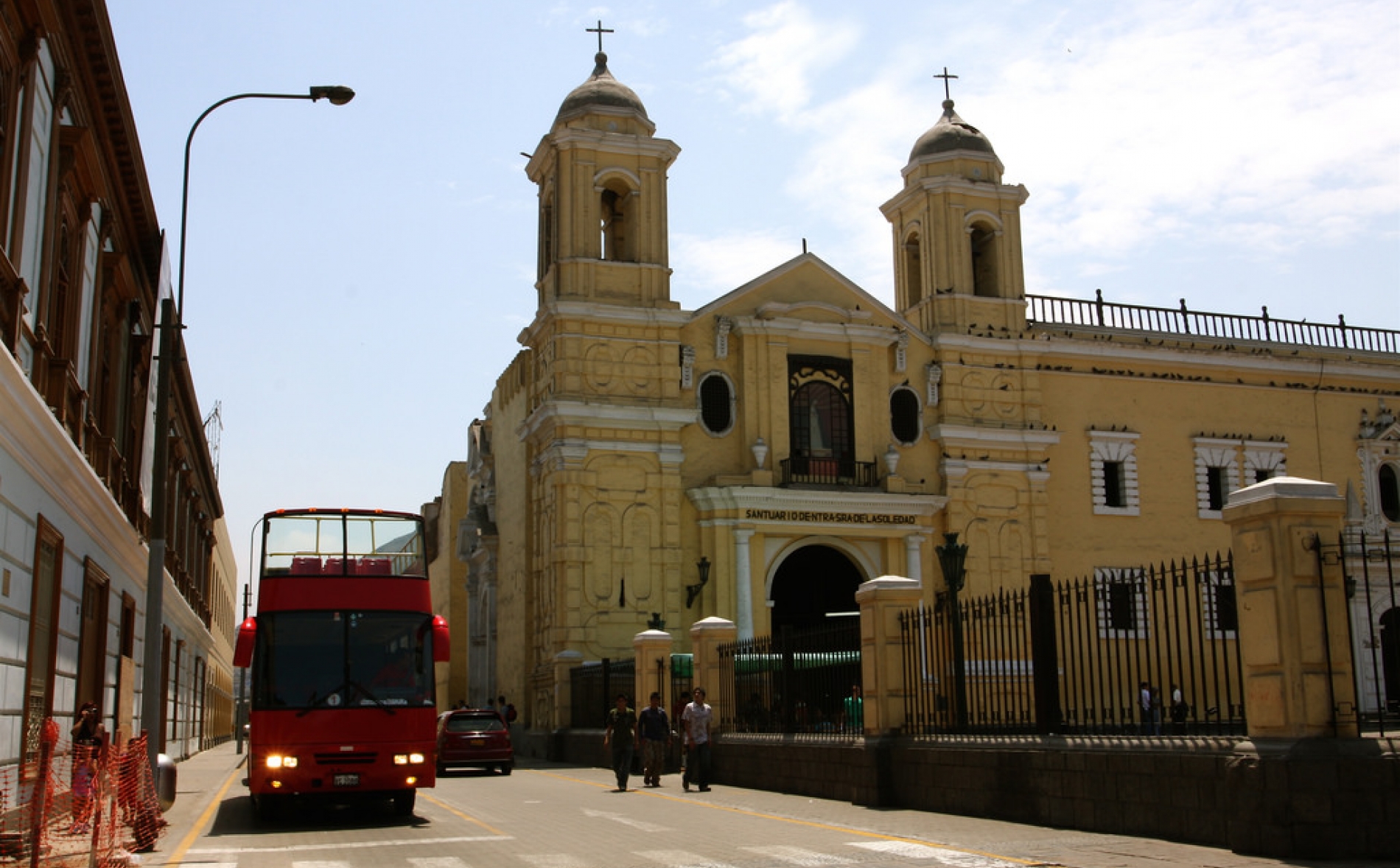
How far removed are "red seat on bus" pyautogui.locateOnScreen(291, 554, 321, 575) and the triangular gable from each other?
20.8m

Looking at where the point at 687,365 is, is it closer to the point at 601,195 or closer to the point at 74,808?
the point at 601,195

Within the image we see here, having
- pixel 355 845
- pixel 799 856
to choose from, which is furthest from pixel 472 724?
pixel 799 856

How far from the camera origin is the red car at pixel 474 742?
28500 millimetres

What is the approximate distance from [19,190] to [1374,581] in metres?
38.5

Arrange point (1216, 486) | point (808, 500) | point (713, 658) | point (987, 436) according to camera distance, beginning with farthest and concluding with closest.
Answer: point (1216, 486) → point (987, 436) → point (808, 500) → point (713, 658)

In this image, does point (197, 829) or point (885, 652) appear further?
point (885, 652)

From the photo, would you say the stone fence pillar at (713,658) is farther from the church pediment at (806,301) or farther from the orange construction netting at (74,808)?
the church pediment at (806,301)

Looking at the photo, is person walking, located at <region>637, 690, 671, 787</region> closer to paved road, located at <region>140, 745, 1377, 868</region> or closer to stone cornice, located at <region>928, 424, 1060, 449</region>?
paved road, located at <region>140, 745, 1377, 868</region>

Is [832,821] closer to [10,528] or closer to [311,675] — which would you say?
[311,675]

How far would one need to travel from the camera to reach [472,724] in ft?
94.7

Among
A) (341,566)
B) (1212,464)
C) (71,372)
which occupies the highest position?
(1212,464)

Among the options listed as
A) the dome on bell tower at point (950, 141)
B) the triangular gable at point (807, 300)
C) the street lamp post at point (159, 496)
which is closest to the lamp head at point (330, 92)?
the street lamp post at point (159, 496)

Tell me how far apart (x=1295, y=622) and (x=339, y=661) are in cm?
1098

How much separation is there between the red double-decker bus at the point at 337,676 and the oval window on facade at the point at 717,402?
20.0m
